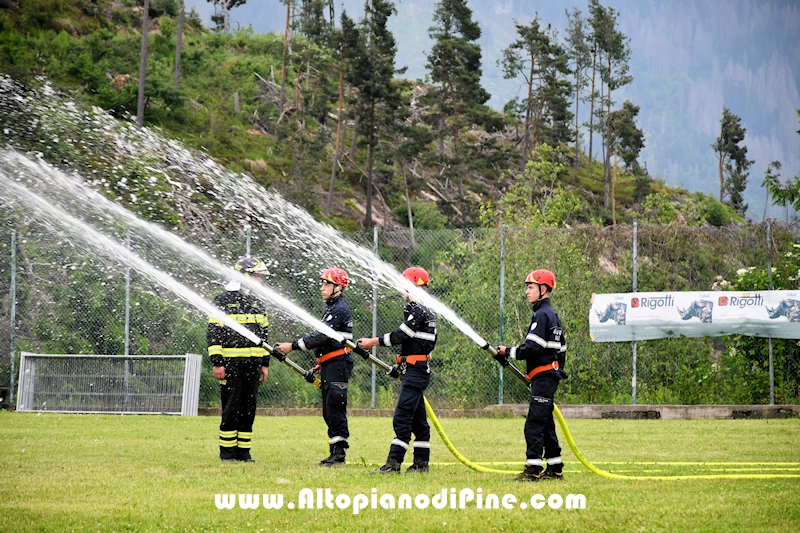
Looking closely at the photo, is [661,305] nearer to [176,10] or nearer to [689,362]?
[689,362]

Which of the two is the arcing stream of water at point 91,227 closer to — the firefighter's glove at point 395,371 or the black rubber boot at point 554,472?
the firefighter's glove at point 395,371

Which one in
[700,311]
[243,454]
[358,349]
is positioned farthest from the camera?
[700,311]

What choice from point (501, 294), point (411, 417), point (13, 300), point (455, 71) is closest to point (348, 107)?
point (455, 71)

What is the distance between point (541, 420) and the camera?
9.82m

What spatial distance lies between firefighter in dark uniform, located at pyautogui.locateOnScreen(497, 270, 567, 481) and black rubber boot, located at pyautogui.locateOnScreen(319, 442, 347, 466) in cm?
241

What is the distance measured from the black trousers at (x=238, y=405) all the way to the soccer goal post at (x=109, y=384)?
7435 mm

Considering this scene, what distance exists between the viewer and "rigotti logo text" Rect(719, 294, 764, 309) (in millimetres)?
18142

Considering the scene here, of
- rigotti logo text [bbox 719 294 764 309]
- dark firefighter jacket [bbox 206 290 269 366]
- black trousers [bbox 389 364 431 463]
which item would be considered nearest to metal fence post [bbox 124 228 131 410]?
dark firefighter jacket [bbox 206 290 269 366]

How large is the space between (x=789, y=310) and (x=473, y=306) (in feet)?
20.0

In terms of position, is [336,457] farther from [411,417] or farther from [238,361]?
[238,361]

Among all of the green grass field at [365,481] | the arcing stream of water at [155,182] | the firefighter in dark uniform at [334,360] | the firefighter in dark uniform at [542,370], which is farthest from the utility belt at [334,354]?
the firefighter in dark uniform at [542,370]

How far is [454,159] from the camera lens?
58.2 meters

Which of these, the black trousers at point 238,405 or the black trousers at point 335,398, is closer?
the black trousers at point 335,398

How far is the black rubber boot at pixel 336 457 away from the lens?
11062 mm
